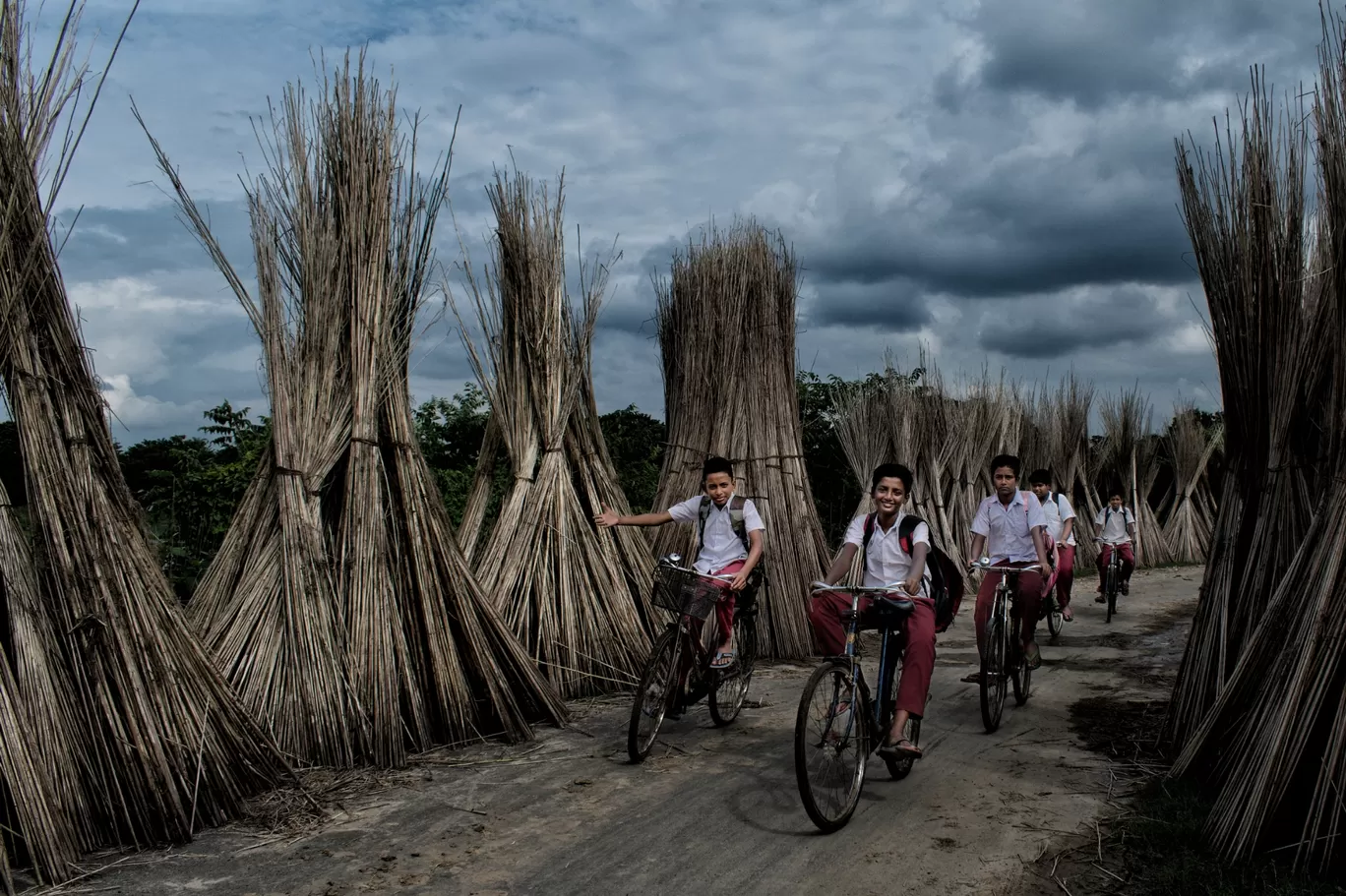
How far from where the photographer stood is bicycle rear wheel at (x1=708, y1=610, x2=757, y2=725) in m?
5.36

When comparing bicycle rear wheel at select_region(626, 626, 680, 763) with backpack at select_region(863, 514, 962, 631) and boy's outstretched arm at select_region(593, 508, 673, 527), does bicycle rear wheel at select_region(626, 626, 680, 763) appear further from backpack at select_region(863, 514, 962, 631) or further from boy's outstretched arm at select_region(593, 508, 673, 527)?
backpack at select_region(863, 514, 962, 631)

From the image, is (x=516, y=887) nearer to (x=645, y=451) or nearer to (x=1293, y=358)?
(x=1293, y=358)

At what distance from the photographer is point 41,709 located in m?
3.38

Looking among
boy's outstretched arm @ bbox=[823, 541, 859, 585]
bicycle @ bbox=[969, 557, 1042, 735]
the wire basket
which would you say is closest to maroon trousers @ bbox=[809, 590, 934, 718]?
boy's outstretched arm @ bbox=[823, 541, 859, 585]

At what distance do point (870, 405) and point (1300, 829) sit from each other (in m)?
8.89

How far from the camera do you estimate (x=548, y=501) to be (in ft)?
20.3

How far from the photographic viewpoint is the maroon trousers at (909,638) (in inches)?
166

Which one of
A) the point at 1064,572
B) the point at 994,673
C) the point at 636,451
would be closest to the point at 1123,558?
the point at 1064,572

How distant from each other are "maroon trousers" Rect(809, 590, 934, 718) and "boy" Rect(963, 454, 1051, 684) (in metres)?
1.56

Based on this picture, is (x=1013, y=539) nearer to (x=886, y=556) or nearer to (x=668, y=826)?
(x=886, y=556)

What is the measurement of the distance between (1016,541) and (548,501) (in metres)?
2.87

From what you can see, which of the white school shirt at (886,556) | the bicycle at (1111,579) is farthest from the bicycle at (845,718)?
the bicycle at (1111,579)

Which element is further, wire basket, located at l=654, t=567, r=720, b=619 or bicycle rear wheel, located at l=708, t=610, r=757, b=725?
bicycle rear wheel, located at l=708, t=610, r=757, b=725

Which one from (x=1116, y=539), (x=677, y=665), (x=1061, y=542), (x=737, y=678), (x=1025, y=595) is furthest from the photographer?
(x=1116, y=539)
